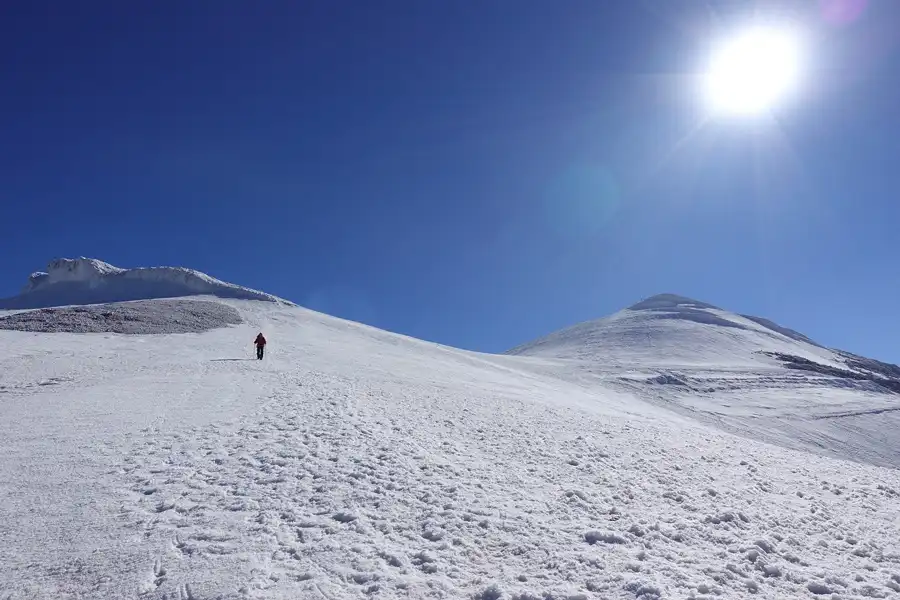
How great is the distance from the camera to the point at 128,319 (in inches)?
1232

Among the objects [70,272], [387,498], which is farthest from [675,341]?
[70,272]

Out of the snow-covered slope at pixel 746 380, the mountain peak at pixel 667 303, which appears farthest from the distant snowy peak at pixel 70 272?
the mountain peak at pixel 667 303

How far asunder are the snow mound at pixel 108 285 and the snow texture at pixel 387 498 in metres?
29.2

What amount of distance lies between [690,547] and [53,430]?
1287cm

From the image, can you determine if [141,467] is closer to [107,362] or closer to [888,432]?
[107,362]

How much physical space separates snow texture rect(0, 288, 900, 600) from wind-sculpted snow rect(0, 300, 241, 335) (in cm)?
754

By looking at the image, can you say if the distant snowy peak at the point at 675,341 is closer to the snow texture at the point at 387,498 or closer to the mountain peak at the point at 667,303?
the mountain peak at the point at 667,303

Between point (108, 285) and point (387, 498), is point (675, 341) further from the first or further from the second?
point (108, 285)

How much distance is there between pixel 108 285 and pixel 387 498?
55301 mm

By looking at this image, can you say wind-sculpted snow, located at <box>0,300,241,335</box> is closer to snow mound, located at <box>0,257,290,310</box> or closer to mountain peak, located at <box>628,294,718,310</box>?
snow mound, located at <box>0,257,290,310</box>

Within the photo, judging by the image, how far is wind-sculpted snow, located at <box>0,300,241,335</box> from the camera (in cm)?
2805

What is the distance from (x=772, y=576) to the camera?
22.4 feet

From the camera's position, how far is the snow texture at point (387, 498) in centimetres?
589

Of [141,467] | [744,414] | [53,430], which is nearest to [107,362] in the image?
[53,430]
